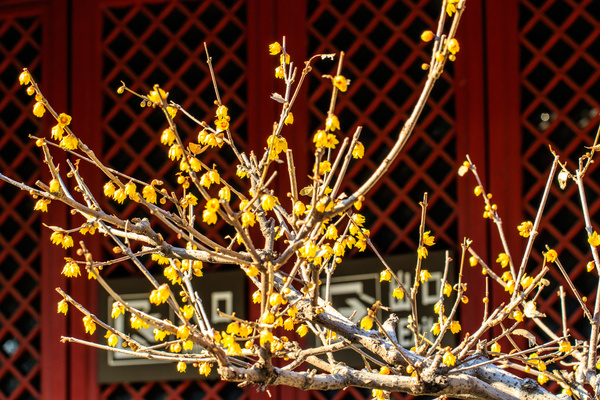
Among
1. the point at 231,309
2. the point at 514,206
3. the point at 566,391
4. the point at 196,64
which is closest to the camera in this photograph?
the point at 566,391

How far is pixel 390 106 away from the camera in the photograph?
554cm

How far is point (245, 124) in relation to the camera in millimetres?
6328

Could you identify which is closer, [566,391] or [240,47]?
[566,391]

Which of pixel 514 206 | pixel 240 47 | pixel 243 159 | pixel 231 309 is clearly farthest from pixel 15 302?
pixel 243 159

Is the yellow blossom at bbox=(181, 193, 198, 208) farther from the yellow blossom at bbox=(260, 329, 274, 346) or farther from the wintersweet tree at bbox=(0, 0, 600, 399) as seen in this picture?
the yellow blossom at bbox=(260, 329, 274, 346)

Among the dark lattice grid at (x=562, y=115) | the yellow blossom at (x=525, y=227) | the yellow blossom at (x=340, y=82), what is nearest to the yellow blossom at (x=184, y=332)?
the yellow blossom at (x=340, y=82)

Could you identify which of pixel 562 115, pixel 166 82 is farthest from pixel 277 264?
pixel 166 82

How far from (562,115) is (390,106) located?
41.2 inches

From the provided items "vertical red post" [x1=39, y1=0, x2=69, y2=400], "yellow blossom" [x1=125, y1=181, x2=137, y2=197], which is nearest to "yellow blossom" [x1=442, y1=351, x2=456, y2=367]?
"yellow blossom" [x1=125, y1=181, x2=137, y2=197]

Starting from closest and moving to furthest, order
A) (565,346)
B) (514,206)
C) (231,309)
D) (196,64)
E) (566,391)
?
(565,346)
(566,391)
(514,206)
(231,309)
(196,64)

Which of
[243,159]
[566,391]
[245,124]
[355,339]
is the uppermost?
[245,124]

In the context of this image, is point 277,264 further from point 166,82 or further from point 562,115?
point 166,82

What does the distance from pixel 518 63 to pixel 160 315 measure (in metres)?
2.73

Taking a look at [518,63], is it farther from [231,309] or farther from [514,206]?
[231,309]
